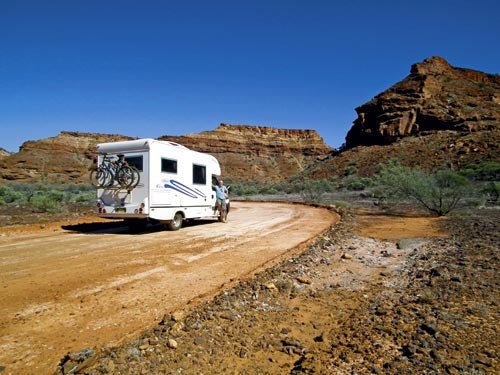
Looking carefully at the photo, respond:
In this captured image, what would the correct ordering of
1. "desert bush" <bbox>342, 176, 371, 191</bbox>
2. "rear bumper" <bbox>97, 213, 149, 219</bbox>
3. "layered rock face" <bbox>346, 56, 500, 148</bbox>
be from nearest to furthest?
"rear bumper" <bbox>97, 213, 149, 219</bbox>
"desert bush" <bbox>342, 176, 371, 191</bbox>
"layered rock face" <bbox>346, 56, 500, 148</bbox>

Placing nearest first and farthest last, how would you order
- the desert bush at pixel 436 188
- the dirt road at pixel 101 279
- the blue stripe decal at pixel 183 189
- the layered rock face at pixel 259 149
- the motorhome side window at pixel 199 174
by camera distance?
the dirt road at pixel 101 279
the blue stripe decal at pixel 183 189
the motorhome side window at pixel 199 174
the desert bush at pixel 436 188
the layered rock face at pixel 259 149

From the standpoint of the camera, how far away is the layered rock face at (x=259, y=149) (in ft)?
328

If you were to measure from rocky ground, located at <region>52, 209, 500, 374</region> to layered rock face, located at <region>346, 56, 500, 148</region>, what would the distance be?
167 feet

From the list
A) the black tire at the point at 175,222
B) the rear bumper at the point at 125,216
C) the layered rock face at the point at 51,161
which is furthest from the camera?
the layered rock face at the point at 51,161

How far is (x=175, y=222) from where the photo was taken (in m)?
13.1

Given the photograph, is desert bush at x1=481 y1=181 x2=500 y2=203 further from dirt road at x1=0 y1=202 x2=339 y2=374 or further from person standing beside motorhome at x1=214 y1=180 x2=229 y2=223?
dirt road at x1=0 y1=202 x2=339 y2=374

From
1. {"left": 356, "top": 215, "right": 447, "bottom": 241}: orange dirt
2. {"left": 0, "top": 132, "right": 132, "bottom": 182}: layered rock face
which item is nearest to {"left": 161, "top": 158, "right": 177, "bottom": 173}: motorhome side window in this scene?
{"left": 356, "top": 215, "right": 447, "bottom": 241}: orange dirt

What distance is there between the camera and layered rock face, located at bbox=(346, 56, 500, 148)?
52219 mm

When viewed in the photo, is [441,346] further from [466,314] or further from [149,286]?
[149,286]

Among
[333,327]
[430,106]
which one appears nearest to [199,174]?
[333,327]

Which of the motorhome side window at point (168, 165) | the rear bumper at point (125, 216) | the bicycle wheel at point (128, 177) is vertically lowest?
the rear bumper at point (125, 216)

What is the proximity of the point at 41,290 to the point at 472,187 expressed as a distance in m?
19.3

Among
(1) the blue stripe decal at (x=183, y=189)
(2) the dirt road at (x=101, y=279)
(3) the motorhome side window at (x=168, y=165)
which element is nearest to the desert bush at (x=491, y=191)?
(2) the dirt road at (x=101, y=279)

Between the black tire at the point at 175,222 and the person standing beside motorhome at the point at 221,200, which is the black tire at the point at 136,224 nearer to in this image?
the black tire at the point at 175,222
